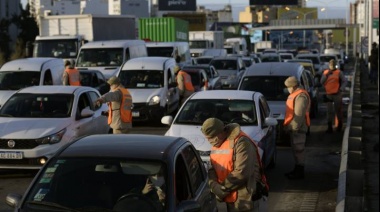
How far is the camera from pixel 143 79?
22.2m

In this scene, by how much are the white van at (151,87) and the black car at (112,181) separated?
1376 cm

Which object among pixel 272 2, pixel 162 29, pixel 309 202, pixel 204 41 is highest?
pixel 272 2

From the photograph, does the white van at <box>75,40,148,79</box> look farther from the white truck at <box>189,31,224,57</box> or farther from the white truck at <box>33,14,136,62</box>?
the white truck at <box>189,31,224,57</box>

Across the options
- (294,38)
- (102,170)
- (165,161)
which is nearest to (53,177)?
(102,170)

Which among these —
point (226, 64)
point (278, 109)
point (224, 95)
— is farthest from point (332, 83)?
point (226, 64)

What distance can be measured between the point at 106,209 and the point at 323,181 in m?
7.22

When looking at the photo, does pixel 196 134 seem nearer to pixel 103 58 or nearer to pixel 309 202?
pixel 309 202

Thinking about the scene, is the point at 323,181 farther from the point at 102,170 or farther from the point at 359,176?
the point at 102,170

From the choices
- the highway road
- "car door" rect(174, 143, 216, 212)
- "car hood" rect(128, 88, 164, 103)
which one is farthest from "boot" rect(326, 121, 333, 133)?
"car door" rect(174, 143, 216, 212)

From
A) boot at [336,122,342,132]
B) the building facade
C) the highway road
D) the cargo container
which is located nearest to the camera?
the highway road

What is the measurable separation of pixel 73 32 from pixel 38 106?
70.2 feet

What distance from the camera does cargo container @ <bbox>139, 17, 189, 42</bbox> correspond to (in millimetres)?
46594

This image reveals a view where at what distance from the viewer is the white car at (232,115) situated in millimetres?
12384

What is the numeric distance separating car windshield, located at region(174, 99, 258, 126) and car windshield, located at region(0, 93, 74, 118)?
2.15 metres
